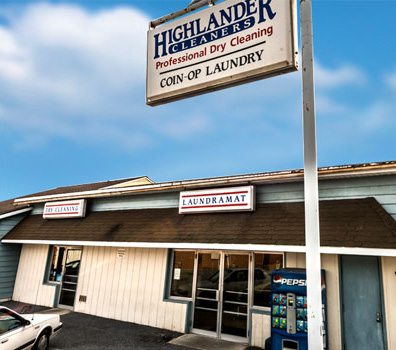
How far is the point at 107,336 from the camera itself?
9.59 m

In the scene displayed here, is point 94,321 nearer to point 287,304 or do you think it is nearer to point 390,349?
point 287,304

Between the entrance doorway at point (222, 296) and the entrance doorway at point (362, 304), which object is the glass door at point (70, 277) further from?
the entrance doorway at point (362, 304)

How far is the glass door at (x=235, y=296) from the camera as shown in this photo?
930 centimetres

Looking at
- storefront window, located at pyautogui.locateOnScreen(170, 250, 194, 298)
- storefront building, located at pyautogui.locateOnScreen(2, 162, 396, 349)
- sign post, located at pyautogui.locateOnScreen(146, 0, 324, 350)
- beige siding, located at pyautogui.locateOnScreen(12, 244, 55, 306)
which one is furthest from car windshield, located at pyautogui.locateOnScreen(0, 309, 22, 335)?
Result: beige siding, located at pyautogui.locateOnScreen(12, 244, 55, 306)

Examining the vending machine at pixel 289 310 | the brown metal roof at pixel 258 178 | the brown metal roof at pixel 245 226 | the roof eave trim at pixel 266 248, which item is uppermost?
the brown metal roof at pixel 258 178

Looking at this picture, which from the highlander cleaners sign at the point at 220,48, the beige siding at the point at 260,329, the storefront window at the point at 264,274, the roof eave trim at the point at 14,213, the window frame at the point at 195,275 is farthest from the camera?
the roof eave trim at the point at 14,213

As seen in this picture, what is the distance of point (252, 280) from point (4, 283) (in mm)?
11794

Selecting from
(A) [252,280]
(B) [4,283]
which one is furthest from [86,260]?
(A) [252,280]

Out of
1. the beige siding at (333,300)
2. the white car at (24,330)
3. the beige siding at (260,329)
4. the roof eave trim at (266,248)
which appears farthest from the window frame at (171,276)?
the beige siding at (333,300)

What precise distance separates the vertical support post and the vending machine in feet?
13.4

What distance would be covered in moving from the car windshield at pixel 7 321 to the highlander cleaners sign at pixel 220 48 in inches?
224

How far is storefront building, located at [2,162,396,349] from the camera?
7.64 m

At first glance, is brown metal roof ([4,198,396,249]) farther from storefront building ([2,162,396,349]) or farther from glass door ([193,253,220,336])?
glass door ([193,253,220,336])

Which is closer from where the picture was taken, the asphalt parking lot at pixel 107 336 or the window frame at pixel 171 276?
the asphalt parking lot at pixel 107 336
